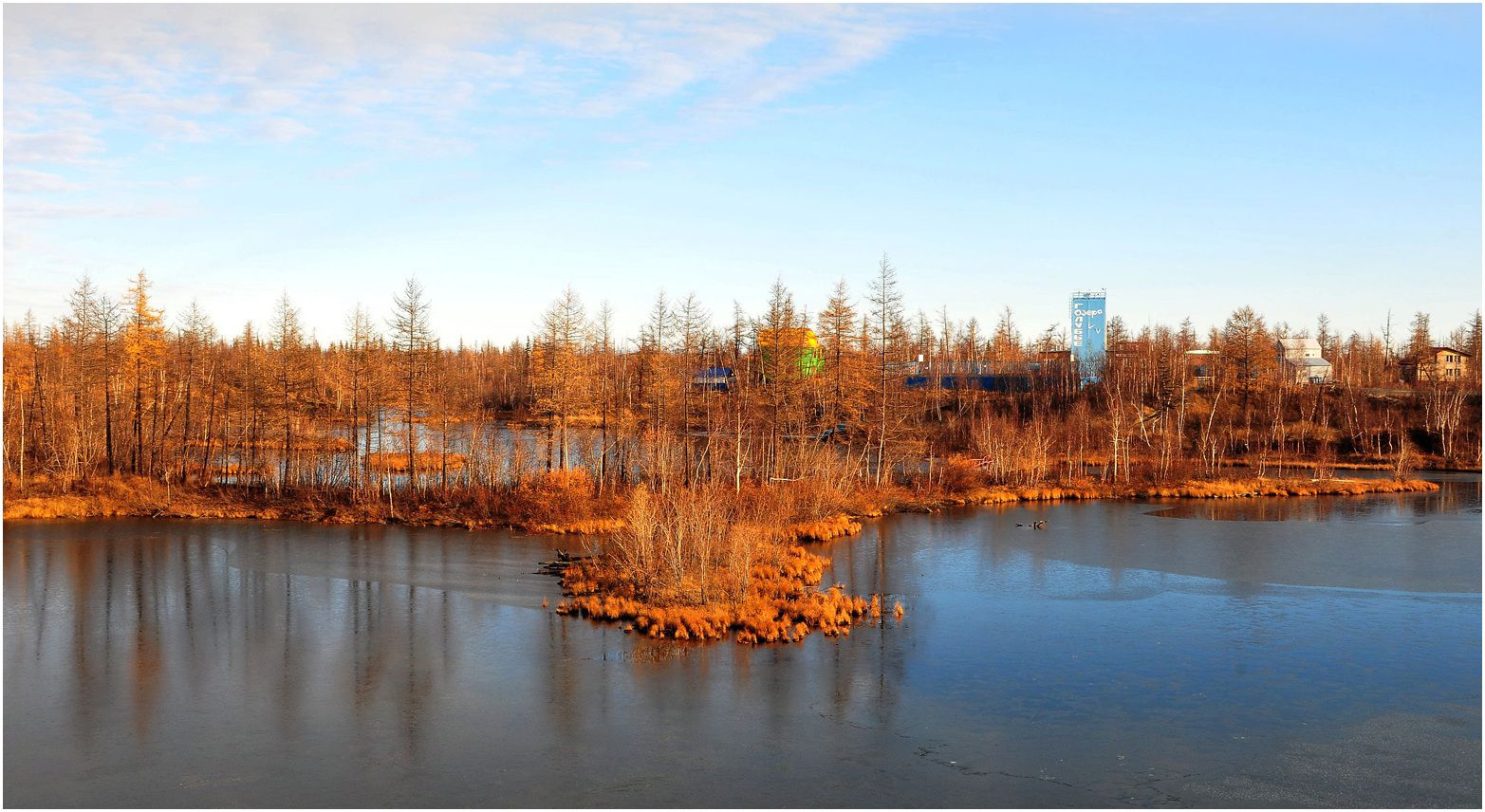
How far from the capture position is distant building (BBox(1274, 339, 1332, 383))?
8138 cm

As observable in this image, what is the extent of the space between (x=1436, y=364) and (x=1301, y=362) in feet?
32.5

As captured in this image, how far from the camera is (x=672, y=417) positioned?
52.8 meters

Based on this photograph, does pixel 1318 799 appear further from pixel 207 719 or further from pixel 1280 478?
pixel 1280 478

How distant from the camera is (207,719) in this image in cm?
1490

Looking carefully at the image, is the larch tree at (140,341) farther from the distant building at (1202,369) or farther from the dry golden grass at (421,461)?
the distant building at (1202,369)

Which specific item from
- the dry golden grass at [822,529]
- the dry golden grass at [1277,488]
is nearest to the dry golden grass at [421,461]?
the dry golden grass at [822,529]

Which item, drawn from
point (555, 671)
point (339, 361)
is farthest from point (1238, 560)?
point (339, 361)

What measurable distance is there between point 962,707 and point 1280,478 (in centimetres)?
3882

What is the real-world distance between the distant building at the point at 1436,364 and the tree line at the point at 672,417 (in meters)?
7.62

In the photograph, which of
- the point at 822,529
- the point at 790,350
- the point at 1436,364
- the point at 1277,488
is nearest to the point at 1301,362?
the point at 1436,364

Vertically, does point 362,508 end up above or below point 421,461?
below

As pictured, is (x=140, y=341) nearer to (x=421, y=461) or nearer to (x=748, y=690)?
(x=421, y=461)

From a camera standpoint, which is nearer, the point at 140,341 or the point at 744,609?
the point at 744,609

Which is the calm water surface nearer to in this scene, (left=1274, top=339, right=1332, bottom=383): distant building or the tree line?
the tree line
